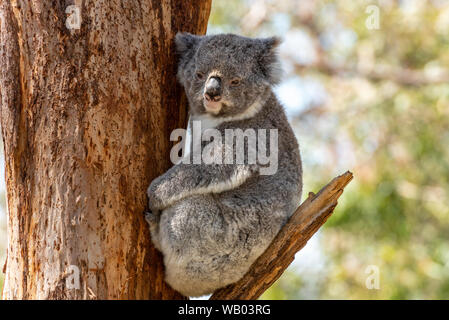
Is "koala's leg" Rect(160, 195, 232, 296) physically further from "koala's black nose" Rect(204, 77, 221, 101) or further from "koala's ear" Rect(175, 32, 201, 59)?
"koala's ear" Rect(175, 32, 201, 59)

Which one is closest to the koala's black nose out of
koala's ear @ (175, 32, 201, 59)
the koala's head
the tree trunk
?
the koala's head

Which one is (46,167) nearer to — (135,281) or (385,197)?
(135,281)

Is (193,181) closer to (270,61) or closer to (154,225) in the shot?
(154,225)

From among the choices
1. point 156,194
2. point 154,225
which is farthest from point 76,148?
point 154,225

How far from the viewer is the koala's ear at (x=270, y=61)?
12.8 ft

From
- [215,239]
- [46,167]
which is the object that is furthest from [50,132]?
[215,239]

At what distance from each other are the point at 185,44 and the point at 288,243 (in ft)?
4.81

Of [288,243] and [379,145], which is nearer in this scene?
[288,243]

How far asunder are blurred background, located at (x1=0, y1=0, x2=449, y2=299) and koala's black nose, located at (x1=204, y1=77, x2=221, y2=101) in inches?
162

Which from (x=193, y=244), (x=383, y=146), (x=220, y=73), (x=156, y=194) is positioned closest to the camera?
(x=156, y=194)

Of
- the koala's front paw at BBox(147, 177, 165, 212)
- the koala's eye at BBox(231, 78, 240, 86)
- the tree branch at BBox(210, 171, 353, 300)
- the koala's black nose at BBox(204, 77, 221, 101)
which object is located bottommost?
the tree branch at BBox(210, 171, 353, 300)

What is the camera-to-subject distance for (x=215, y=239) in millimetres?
3471

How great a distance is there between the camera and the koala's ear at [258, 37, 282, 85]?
3.90 m

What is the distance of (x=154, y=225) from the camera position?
336 cm
